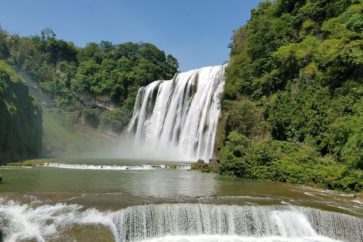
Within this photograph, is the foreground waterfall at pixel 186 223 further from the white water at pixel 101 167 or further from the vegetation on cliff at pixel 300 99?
the white water at pixel 101 167

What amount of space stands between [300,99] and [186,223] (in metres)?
14.4

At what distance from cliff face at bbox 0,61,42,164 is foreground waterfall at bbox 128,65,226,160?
41.0 feet

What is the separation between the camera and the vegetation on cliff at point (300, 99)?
63.1 ft

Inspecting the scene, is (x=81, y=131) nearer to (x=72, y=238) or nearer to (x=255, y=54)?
(x=255, y=54)

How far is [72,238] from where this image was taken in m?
10.6

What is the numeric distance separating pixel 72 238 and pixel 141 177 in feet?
31.4

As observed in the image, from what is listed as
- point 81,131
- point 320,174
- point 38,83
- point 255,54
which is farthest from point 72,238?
point 38,83

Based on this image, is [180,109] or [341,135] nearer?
[341,135]

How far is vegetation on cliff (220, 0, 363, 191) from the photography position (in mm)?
19234

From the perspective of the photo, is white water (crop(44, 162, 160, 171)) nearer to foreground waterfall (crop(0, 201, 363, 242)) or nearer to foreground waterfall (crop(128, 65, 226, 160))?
foreground waterfall (crop(128, 65, 226, 160))

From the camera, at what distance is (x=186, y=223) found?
39.8 ft

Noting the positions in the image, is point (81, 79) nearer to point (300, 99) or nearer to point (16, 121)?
point (16, 121)

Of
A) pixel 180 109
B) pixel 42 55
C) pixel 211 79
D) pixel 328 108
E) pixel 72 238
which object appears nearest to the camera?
pixel 72 238

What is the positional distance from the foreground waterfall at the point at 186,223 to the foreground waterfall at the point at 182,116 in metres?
18.6
